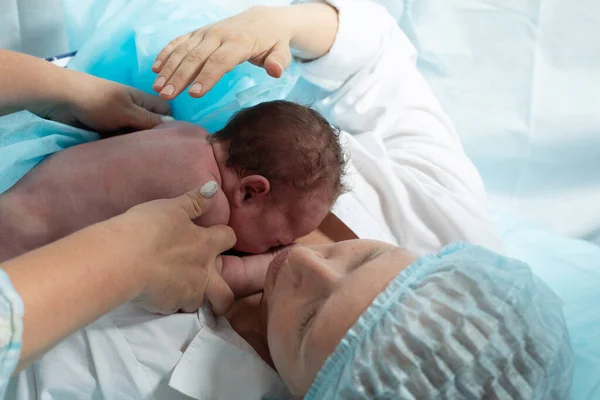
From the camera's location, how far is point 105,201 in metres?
0.91

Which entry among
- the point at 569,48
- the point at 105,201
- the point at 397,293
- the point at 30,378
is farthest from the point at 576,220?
the point at 30,378

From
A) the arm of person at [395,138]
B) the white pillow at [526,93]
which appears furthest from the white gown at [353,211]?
the white pillow at [526,93]

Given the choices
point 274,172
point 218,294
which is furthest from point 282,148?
point 218,294

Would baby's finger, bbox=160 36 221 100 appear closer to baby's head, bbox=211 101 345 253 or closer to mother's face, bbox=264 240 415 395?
baby's head, bbox=211 101 345 253

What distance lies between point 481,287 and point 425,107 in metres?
0.72

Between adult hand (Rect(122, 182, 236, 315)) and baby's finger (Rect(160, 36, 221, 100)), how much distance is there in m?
0.15

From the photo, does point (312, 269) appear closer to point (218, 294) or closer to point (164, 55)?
point (218, 294)

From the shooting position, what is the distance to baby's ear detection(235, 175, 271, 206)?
0.97m

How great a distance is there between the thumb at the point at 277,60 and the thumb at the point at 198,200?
22cm

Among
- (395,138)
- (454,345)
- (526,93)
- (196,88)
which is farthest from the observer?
(526,93)

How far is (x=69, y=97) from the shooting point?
40.9 inches

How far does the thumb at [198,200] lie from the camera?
0.84m

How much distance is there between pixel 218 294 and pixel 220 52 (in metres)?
0.39

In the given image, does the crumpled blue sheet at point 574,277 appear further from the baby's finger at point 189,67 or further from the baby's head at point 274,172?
the baby's finger at point 189,67
